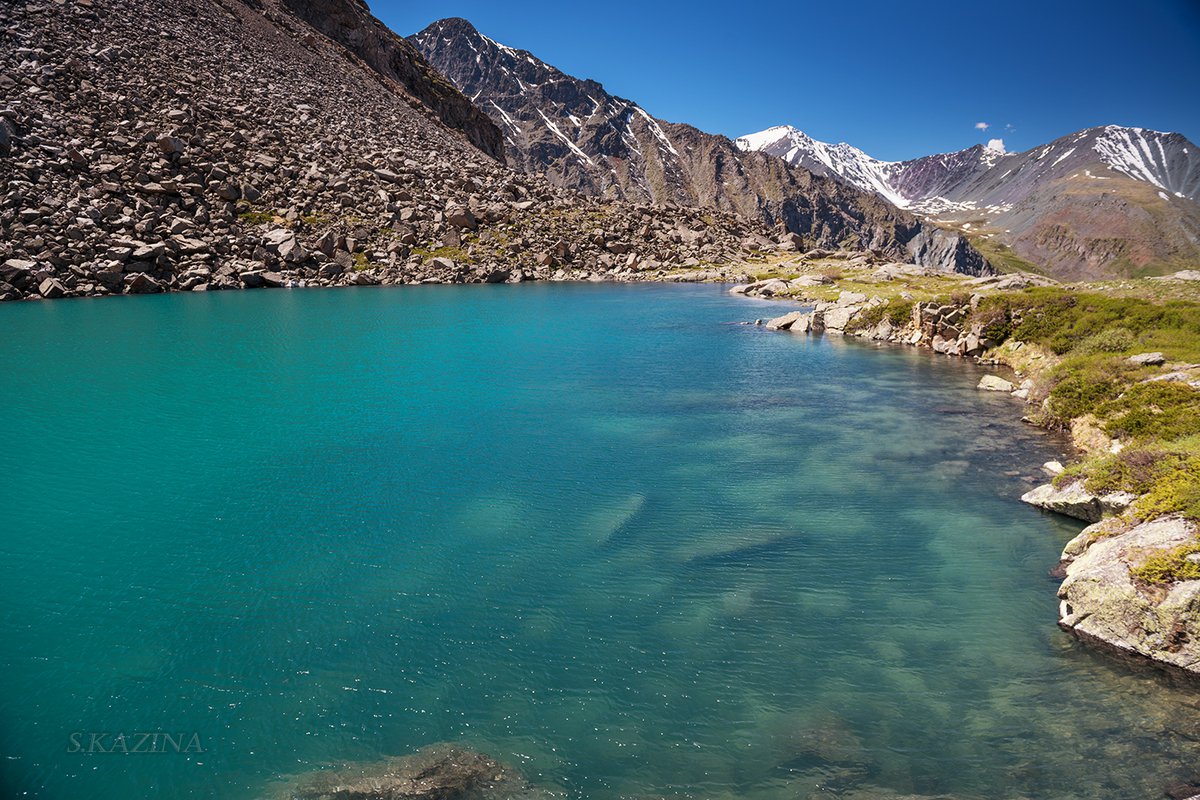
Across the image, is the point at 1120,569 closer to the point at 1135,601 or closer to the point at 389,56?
the point at 1135,601

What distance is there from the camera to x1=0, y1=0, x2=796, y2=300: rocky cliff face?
260ft

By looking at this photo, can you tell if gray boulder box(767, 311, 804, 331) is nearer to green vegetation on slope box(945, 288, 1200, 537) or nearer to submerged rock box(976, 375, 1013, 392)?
green vegetation on slope box(945, 288, 1200, 537)

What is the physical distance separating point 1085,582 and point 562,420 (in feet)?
70.3

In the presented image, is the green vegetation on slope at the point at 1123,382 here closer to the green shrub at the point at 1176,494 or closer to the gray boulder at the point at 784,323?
the green shrub at the point at 1176,494

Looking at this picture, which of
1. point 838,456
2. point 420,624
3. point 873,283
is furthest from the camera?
point 873,283

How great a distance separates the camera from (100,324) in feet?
183

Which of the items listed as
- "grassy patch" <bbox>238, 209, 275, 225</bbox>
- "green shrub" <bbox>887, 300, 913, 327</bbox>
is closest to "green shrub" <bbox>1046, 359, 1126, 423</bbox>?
"green shrub" <bbox>887, 300, 913, 327</bbox>

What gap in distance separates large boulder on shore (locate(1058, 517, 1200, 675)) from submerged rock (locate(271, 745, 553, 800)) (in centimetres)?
1279

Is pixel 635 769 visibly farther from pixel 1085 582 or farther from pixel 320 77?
pixel 320 77

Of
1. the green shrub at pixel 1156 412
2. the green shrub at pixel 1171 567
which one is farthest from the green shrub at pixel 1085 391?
the green shrub at pixel 1171 567

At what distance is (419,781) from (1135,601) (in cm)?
Answer: 1511

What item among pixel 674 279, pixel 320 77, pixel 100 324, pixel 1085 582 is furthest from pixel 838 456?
pixel 320 77

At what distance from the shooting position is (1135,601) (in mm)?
14398

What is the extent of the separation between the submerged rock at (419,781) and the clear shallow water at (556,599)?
345mm
